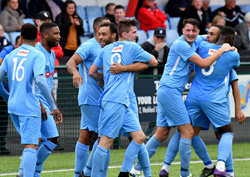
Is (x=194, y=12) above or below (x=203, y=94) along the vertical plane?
above

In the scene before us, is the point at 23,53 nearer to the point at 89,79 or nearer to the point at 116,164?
the point at 89,79

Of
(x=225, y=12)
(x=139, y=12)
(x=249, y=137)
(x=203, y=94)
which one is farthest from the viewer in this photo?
(x=225, y=12)

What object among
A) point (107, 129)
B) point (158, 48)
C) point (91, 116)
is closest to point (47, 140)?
point (91, 116)

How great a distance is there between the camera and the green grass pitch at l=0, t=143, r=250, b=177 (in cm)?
920

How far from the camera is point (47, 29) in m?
8.03

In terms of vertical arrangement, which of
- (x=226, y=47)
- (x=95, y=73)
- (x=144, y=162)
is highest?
(x=226, y=47)

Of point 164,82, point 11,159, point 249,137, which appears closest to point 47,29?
point 164,82

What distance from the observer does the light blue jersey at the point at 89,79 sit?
8.15m

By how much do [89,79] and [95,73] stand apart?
36 cm

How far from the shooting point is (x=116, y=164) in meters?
10.1

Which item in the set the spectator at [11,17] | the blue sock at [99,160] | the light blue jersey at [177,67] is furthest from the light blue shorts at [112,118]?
the spectator at [11,17]

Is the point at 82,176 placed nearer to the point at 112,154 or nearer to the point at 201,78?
the point at 201,78

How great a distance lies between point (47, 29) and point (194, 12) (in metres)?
8.10

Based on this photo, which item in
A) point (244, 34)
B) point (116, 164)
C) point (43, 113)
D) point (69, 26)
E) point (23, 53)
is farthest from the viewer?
point (244, 34)
